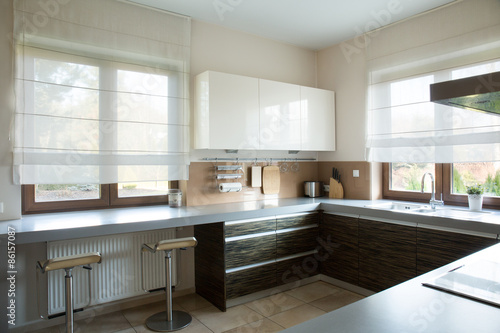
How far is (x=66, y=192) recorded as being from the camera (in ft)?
9.93

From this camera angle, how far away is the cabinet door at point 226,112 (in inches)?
129

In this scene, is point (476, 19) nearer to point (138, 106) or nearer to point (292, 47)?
point (292, 47)

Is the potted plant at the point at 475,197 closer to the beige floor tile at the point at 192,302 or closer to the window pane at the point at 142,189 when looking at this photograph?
the beige floor tile at the point at 192,302

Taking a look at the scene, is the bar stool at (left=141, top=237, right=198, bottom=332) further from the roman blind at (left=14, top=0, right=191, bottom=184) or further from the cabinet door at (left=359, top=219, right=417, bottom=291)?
the cabinet door at (left=359, top=219, right=417, bottom=291)

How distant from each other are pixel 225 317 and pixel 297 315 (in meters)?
0.61

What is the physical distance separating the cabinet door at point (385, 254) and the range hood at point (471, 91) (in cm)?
172

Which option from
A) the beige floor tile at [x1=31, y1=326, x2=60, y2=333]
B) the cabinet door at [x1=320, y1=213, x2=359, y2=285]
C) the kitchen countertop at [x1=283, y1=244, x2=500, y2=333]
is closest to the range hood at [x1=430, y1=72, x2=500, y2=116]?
the kitchen countertop at [x1=283, y1=244, x2=500, y2=333]

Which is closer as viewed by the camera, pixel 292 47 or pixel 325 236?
pixel 325 236

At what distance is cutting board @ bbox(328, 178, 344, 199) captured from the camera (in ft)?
13.5

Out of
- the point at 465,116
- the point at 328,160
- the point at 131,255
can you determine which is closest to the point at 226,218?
the point at 131,255

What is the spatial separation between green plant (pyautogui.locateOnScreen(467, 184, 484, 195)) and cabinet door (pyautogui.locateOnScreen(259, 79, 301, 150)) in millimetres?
1653

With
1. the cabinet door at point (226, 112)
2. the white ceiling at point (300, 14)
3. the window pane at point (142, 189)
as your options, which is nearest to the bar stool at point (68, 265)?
the window pane at point (142, 189)

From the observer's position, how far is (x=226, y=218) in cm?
302

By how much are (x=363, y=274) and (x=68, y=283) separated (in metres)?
2.50
